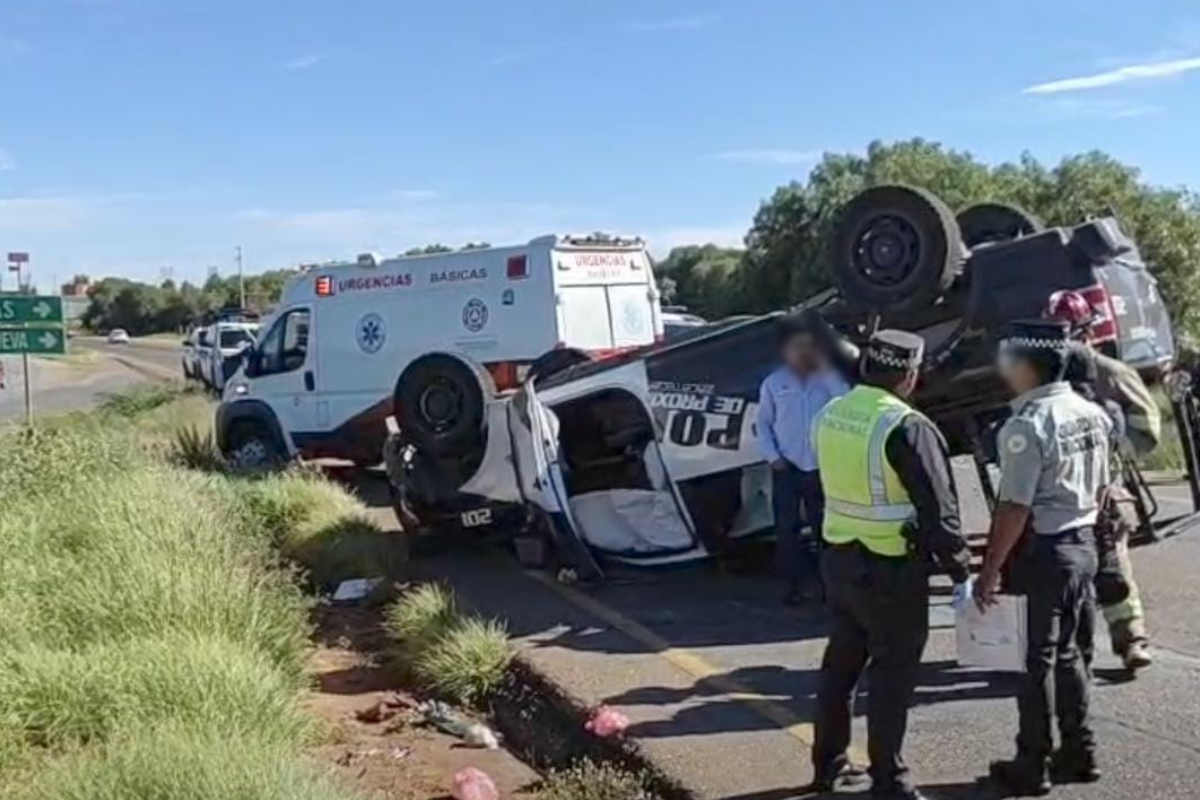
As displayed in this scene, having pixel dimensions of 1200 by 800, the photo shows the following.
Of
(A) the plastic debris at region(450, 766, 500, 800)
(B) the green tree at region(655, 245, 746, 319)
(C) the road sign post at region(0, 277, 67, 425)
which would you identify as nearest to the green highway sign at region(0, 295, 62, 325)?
(C) the road sign post at region(0, 277, 67, 425)

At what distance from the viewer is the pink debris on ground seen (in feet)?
20.7

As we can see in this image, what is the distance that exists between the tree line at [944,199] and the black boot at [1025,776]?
20.1 metres

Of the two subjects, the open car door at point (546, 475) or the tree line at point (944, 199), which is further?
the tree line at point (944, 199)

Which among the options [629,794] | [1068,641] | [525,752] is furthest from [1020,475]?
[525,752]

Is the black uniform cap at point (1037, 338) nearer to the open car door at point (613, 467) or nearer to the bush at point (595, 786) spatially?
the bush at point (595, 786)

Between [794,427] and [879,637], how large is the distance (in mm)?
3557

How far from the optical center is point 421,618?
8.03 metres

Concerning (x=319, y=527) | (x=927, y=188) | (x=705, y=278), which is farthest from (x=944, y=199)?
(x=319, y=527)

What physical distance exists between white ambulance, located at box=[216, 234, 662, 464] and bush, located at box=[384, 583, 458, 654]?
6159mm

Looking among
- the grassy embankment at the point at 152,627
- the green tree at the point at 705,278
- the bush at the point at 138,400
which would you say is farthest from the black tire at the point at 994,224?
the green tree at the point at 705,278

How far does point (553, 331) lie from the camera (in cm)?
1502

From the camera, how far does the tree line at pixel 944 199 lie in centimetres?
3031

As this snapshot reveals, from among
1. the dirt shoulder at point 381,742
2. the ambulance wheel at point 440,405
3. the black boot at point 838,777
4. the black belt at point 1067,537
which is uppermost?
the ambulance wheel at point 440,405

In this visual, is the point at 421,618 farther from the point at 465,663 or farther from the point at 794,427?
the point at 794,427
